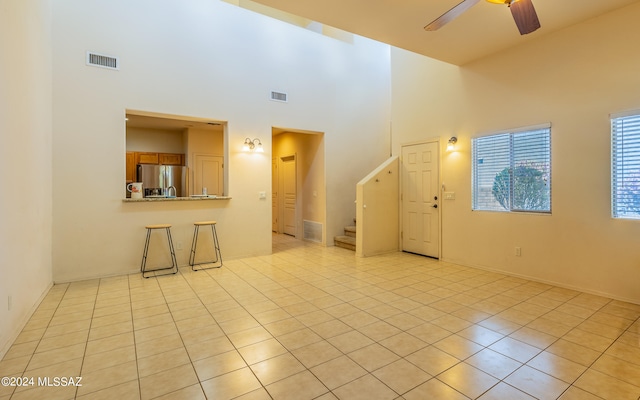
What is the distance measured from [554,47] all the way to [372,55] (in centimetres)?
407

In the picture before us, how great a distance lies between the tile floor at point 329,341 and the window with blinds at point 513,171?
116cm

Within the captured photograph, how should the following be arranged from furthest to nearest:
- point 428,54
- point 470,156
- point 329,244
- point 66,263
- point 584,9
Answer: point 329,244
point 470,156
point 428,54
point 66,263
point 584,9

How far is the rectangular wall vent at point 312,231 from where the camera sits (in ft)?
22.9

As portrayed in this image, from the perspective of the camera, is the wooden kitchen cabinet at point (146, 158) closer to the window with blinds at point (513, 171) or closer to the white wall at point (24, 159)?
the white wall at point (24, 159)

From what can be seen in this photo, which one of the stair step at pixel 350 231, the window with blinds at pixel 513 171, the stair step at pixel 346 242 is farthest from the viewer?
the stair step at pixel 350 231

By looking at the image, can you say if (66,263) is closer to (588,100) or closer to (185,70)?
(185,70)

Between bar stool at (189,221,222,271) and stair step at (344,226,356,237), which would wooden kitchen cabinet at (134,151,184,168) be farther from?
stair step at (344,226,356,237)

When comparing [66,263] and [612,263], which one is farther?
[66,263]

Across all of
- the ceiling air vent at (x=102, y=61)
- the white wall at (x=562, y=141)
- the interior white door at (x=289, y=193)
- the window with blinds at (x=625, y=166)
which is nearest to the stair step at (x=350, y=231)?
the interior white door at (x=289, y=193)

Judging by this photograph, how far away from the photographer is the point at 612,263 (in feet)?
11.4

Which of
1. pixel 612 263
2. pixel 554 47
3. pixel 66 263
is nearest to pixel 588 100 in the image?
pixel 554 47

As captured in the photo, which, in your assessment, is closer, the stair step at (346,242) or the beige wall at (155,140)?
the stair step at (346,242)

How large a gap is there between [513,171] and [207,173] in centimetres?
661

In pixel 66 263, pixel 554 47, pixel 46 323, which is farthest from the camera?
pixel 66 263
